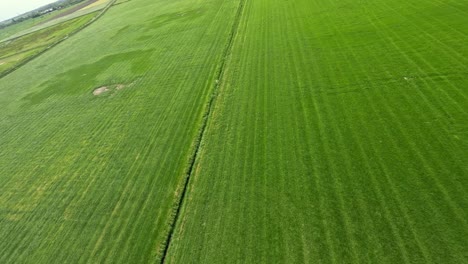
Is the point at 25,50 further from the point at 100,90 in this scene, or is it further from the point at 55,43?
the point at 100,90

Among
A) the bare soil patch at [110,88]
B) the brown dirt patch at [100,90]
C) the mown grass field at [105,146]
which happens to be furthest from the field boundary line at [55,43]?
the bare soil patch at [110,88]

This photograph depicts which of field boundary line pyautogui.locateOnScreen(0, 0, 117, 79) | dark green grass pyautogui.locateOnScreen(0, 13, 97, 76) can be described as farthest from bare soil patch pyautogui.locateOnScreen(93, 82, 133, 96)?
dark green grass pyautogui.locateOnScreen(0, 13, 97, 76)

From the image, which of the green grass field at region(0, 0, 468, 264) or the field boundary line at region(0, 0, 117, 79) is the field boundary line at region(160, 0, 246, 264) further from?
the field boundary line at region(0, 0, 117, 79)

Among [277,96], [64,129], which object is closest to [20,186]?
[64,129]

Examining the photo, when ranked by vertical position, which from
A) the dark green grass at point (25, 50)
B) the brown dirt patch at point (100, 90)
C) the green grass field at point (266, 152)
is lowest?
the green grass field at point (266, 152)

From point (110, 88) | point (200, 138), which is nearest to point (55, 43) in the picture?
point (110, 88)

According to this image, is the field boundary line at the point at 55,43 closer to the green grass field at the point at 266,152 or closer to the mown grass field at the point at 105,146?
the mown grass field at the point at 105,146
